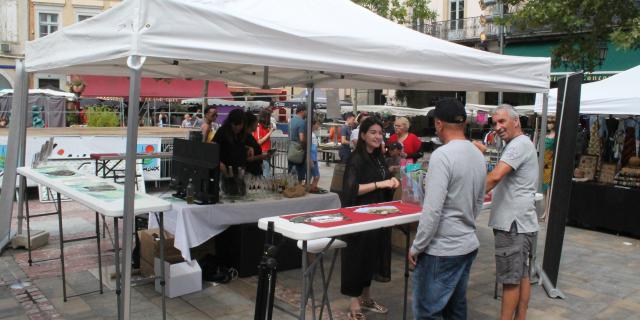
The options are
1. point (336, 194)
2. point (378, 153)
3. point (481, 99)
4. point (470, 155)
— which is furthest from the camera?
point (481, 99)

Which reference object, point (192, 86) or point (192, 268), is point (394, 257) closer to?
point (192, 268)

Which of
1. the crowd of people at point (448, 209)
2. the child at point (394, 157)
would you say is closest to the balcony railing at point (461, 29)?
the child at point (394, 157)

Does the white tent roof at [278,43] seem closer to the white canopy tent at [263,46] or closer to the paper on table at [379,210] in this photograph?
the white canopy tent at [263,46]

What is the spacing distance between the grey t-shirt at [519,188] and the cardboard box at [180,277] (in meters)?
2.57

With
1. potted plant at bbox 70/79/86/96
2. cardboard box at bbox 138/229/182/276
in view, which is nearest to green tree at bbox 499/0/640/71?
cardboard box at bbox 138/229/182/276

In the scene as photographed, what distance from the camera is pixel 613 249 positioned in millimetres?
6656

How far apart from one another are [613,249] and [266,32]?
5.59 metres

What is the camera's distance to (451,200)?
9.12 ft

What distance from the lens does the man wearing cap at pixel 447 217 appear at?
2.73m

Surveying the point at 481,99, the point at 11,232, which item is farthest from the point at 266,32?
the point at 481,99

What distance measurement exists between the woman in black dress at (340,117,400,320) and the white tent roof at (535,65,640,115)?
13.4 ft

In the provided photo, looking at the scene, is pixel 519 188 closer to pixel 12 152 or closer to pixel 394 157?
pixel 394 157

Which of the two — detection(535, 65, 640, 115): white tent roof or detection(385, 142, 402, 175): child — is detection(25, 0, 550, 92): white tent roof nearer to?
detection(385, 142, 402, 175): child

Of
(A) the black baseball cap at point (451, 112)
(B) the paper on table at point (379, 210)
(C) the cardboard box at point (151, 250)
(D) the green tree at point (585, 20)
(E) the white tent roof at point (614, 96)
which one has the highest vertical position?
(D) the green tree at point (585, 20)
